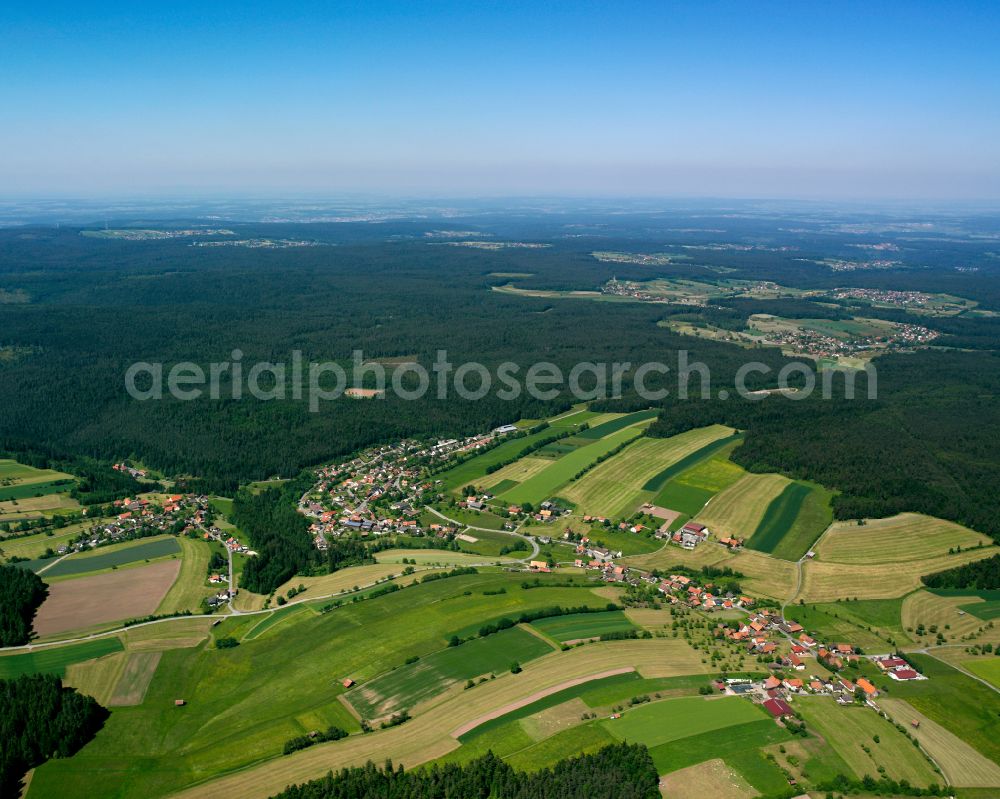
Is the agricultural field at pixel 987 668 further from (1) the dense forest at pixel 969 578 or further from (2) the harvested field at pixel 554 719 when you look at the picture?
(2) the harvested field at pixel 554 719

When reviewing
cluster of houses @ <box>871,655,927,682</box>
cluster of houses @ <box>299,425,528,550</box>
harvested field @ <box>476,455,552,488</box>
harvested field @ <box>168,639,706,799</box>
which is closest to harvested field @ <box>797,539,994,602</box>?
cluster of houses @ <box>871,655,927,682</box>

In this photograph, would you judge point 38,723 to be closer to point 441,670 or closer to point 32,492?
point 441,670

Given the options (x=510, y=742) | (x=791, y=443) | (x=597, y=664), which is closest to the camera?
(x=510, y=742)

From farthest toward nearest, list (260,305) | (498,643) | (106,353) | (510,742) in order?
(260,305) → (106,353) → (498,643) → (510,742)

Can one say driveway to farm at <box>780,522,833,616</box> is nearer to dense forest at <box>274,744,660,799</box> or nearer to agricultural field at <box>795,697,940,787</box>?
agricultural field at <box>795,697,940,787</box>

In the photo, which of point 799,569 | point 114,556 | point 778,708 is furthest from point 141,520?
point 799,569

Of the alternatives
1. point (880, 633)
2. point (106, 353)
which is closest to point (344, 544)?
point (880, 633)

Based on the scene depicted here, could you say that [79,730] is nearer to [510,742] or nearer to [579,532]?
[510,742]
